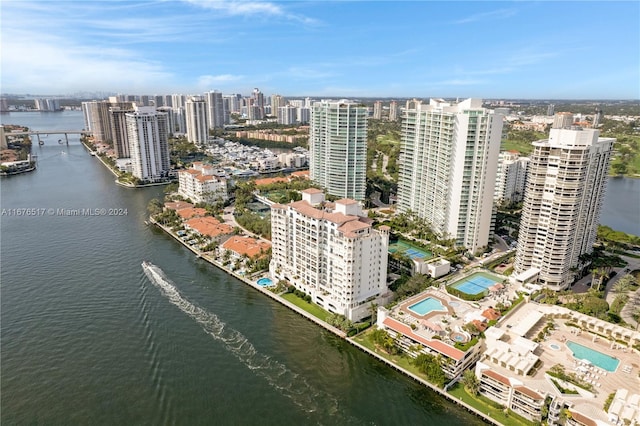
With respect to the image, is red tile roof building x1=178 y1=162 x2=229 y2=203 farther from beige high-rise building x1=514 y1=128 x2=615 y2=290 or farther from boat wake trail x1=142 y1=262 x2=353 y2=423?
beige high-rise building x1=514 y1=128 x2=615 y2=290

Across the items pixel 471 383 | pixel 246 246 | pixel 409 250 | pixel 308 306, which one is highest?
pixel 246 246

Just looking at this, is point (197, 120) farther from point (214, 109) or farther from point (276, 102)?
point (276, 102)

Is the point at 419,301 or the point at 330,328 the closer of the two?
the point at 330,328

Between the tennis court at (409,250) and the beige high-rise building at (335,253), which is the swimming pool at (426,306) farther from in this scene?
the tennis court at (409,250)

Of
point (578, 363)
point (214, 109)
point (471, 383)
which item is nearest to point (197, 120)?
point (214, 109)

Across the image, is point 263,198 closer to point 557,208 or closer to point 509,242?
point 509,242

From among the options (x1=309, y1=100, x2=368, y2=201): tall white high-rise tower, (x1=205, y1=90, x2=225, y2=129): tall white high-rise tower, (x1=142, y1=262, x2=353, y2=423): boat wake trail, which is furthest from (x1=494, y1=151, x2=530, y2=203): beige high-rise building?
(x1=205, y1=90, x2=225, y2=129): tall white high-rise tower

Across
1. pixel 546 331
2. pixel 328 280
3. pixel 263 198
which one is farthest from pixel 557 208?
pixel 263 198
